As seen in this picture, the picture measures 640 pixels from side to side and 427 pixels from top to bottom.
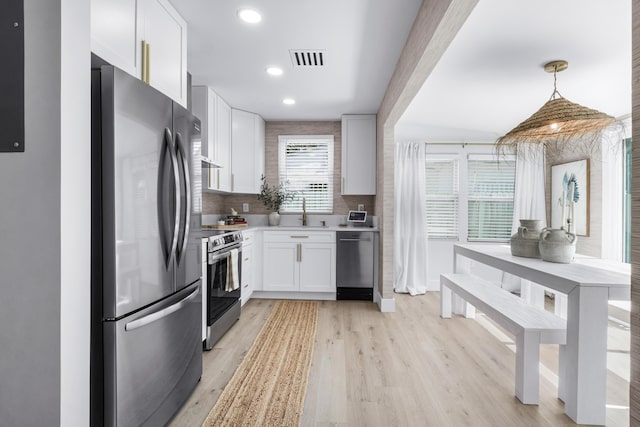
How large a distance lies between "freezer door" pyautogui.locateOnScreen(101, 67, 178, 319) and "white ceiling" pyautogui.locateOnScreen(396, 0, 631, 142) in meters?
1.96

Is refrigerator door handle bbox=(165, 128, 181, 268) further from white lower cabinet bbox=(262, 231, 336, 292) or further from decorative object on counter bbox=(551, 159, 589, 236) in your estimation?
decorative object on counter bbox=(551, 159, 589, 236)

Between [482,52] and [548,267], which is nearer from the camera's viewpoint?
[548,267]

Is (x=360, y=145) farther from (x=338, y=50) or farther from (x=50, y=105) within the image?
(x=50, y=105)

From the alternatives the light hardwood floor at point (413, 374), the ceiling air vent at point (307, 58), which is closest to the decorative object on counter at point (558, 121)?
the light hardwood floor at point (413, 374)

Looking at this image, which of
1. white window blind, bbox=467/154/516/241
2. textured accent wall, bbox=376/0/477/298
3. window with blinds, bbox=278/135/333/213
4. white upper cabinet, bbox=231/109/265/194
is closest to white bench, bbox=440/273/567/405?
textured accent wall, bbox=376/0/477/298

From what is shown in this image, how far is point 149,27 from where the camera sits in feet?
6.25

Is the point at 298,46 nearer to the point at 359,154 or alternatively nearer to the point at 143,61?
the point at 143,61

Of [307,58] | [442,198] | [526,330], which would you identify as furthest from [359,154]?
[526,330]

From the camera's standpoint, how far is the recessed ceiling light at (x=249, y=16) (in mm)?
2180

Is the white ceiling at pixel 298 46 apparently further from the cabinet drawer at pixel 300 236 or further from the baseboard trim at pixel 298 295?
the baseboard trim at pixel 298 295

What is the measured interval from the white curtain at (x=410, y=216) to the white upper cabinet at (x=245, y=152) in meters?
1.98

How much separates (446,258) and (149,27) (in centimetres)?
450

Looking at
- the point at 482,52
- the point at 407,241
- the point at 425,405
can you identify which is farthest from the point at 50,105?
the point at 407,241

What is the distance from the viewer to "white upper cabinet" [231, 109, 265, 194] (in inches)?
167
